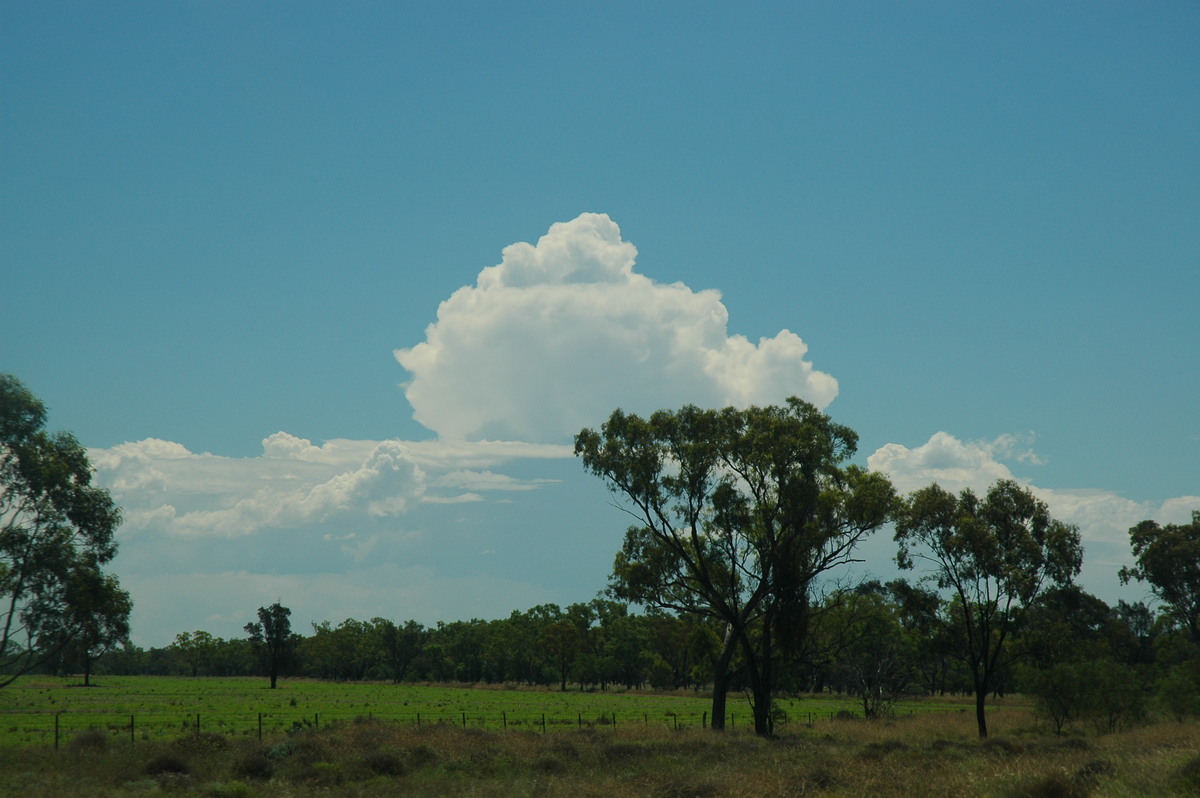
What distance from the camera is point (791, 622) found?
1905 inches

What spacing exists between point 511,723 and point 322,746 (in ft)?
89.7

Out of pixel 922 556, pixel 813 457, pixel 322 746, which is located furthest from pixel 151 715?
pixel 922 556

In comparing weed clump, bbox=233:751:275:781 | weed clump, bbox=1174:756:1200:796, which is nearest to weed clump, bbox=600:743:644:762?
weed clump, bbox=233:751:275:781

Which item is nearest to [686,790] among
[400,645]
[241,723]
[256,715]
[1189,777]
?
[1189,777]

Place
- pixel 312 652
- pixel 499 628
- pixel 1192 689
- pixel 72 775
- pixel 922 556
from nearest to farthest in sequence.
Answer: pixel 72 775, pixel 922 556, pixel 1192 689, pixel 499 628, pixel 312 652

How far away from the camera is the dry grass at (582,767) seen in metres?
22.8

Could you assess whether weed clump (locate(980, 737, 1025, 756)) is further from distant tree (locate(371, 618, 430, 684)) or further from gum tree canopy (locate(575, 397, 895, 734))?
distant tree (locate(371, 618, 430, 684))

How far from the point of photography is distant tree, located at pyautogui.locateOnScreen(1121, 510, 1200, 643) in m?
86.3

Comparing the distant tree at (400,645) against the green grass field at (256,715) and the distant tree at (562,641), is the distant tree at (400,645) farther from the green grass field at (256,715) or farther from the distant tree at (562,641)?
the green grass field at (256,715)

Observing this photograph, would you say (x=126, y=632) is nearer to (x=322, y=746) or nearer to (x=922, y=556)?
(x=322, y=746)

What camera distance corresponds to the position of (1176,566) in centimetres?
8725

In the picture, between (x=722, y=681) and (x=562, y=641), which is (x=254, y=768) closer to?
(x=722, y=681)

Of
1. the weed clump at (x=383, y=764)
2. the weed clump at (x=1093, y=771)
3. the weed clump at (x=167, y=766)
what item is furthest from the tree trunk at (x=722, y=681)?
the weed clump at (x=167, y=766)

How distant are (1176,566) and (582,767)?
81841 mm
